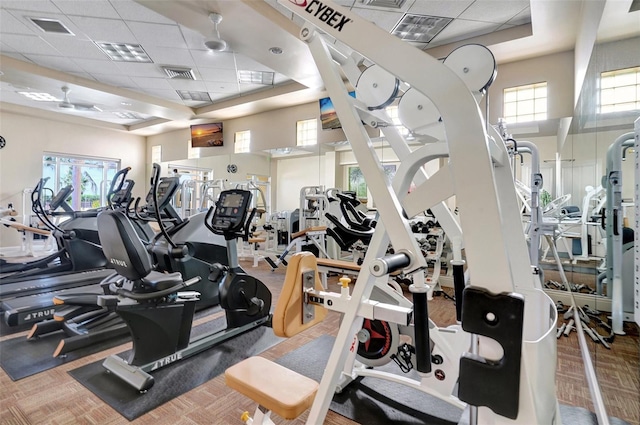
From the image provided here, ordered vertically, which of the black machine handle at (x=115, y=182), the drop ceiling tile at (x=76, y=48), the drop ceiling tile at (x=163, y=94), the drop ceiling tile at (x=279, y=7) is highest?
the drop ceiling tile at (x=163, y=94)

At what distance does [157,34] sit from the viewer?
4496 millimetres

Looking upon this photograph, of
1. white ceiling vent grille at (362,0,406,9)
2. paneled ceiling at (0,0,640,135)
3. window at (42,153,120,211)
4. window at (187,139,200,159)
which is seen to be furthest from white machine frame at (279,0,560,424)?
window at (42,153,120,211)

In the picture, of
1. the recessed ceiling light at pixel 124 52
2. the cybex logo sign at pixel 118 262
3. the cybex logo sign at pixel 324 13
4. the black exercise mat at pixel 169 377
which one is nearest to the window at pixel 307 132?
the recessed ceiling light at pixel 124 52

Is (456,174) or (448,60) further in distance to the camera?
(448,60)

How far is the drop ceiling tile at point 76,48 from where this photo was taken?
475 cm

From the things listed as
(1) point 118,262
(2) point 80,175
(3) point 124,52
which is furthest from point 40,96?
(1) point 118,262

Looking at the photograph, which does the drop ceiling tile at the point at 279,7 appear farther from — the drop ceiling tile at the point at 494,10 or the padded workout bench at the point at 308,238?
the padded workout bench at the point at 308,238

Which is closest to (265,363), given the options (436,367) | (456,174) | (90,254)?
(436,367)

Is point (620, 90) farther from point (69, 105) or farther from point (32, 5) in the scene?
point (69, 105)

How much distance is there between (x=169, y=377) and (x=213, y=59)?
486 centimetres

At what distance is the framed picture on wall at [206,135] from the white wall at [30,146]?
3027mm

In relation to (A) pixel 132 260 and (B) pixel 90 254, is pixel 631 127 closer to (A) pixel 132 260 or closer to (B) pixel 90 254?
(A) pixel 132 260

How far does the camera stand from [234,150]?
8312 mm

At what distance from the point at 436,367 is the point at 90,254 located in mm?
5234
